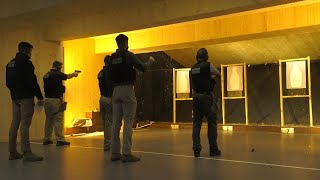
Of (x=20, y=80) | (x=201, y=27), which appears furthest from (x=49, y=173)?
(x=201, y=27)

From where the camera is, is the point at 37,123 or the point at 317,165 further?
the point at 37,123

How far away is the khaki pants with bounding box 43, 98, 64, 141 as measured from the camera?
6.07 meters

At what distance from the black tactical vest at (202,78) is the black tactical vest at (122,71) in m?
0.74

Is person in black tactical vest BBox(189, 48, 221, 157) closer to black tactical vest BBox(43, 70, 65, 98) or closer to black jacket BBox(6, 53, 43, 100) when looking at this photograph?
black jacket BBox(6, 53, 43, 100)

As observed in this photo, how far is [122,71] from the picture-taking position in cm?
400

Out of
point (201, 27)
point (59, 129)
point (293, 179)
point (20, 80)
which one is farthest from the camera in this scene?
point (201, 27)

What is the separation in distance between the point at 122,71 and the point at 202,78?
36.0 inches

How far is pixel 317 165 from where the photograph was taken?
3.65 m

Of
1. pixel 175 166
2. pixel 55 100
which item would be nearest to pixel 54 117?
pixel 55 100

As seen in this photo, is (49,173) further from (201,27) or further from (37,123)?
(201,27)

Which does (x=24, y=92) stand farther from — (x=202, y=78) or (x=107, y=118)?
(x=202, y=78)

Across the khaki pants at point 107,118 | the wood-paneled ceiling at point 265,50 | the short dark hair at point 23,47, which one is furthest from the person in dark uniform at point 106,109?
the wood-paneled ceiling at point 265,50

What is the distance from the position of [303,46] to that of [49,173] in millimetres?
7779

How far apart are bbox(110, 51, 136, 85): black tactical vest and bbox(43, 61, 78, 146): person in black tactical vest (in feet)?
6.86
